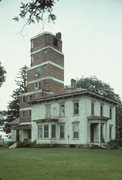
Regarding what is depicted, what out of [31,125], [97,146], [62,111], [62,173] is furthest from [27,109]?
[62,173]

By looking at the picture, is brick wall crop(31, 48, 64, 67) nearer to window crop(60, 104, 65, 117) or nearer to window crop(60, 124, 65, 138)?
window crop(60, 104, 65, 117)

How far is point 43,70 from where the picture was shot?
41.2m

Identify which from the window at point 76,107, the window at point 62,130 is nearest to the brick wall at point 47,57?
the window at point 76,107

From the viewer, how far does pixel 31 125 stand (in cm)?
3859

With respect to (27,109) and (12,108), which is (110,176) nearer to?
(27,109)

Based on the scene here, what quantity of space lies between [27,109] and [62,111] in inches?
397

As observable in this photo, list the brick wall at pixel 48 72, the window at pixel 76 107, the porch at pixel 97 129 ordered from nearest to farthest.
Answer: the porch at pixel 97 129 → the window at pixel 76 107 → the brick wall at pixel 48 72

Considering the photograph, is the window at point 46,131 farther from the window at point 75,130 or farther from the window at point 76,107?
the window at point 76,107

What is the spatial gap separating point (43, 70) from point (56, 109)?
10027 millimetres

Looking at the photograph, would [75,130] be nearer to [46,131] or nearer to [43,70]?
[46,131]

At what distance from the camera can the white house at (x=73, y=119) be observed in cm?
3064

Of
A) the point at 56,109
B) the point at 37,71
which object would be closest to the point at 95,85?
the point at 37,71

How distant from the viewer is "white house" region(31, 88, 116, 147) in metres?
30.6

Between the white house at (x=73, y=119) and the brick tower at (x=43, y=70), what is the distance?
515cm
